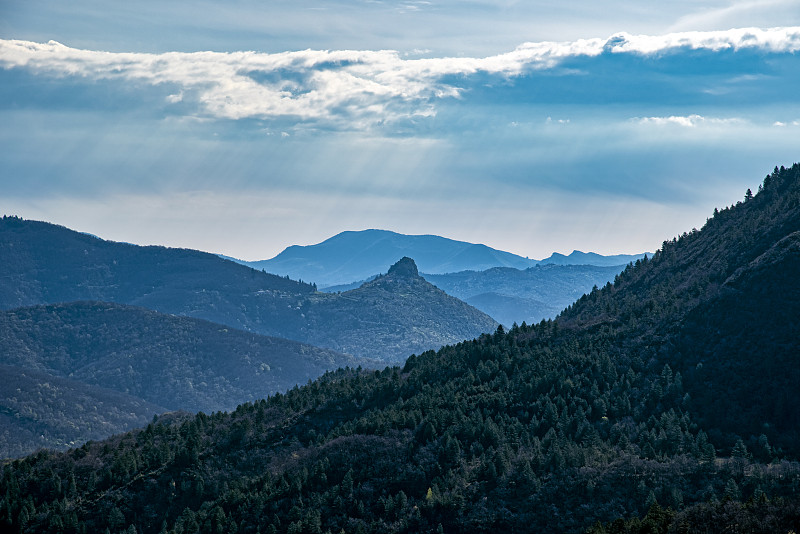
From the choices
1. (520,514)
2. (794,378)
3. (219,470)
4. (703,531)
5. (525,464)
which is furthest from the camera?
(219,470)

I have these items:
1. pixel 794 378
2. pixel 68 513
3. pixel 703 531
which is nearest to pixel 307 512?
pixel 68 513

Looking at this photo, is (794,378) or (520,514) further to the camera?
(794,378)

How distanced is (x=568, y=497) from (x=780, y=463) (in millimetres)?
36458

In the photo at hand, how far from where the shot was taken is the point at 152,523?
17788 cm

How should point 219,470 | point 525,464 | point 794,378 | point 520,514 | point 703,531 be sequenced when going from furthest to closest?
point 219,470, point 794,378, point 525,464, point 520,514, point 703,531

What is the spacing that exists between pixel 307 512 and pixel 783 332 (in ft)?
333

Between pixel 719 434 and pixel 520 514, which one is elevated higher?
pixel 719 434

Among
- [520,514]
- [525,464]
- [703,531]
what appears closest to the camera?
[703,531]

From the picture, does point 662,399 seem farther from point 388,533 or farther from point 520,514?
point 388,533

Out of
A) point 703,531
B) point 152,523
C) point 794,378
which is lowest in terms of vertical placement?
point 152,523

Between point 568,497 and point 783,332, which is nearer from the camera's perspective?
point 568,497

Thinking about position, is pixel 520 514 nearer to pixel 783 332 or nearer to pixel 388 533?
pixel 388 533

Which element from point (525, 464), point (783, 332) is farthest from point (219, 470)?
point (783, 332)

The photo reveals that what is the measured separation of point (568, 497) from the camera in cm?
15650
